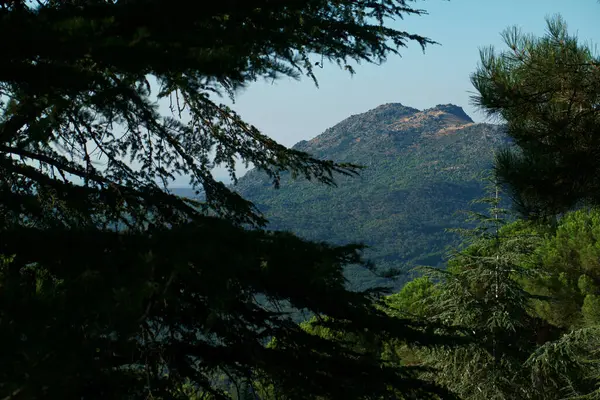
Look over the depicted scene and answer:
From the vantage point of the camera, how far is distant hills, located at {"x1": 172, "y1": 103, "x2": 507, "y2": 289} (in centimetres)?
12506

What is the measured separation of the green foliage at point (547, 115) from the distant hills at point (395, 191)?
89.9 m

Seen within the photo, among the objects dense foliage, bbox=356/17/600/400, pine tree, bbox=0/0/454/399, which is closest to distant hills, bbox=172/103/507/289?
dense foliage, bbox=356/17/600/400

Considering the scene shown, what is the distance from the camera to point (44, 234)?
2.44 m

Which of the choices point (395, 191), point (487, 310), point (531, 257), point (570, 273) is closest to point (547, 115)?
point (487, 310)

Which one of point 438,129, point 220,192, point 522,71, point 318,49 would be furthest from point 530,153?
point 438,129

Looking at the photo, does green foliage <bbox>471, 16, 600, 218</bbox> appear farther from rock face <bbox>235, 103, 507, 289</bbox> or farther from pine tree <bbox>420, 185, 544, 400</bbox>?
rock face <bbox>235, 103, 507, 289</bbox>

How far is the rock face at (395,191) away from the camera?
125 m

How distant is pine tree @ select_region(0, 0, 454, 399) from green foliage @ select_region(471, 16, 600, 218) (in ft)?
8.24

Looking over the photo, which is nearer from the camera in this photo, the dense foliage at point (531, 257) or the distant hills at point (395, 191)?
the dense foliage at point (531, 257)

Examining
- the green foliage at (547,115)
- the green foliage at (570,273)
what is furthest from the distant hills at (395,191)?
the green foliage at (547,115)

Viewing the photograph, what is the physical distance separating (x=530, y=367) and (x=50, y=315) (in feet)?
32.2

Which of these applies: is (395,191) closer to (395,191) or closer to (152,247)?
(395,191)

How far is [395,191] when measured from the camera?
148250 mm

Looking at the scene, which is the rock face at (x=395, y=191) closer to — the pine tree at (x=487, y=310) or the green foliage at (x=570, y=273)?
the green foliage at (x=570, y=273)
